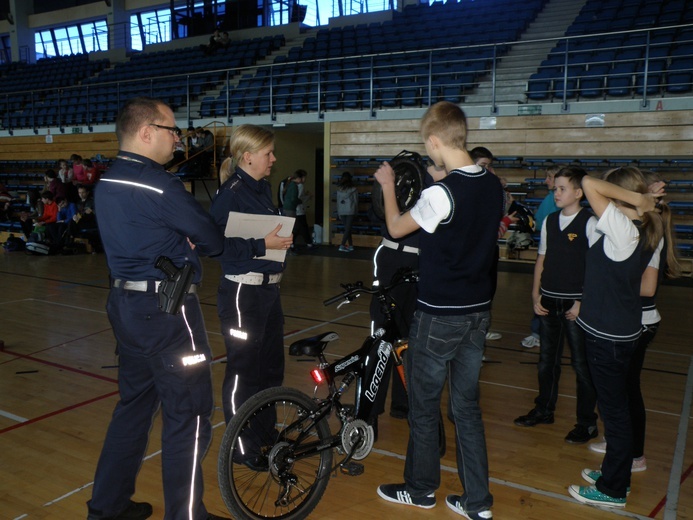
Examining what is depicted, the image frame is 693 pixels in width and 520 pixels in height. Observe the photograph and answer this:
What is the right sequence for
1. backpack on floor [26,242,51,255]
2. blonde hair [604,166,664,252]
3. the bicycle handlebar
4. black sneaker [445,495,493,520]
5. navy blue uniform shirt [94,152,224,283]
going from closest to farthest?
navy blue uniform shirt [94,152,224,283], black sneaker [445,495,493,520], blonde hair [604,166,664,252], the bicycle handlebar, backpack on floor [26,242,51,255]

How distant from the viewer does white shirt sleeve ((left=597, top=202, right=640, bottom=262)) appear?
8.54 ft

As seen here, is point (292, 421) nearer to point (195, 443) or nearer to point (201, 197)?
point (195, 443)

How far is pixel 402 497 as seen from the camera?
284cm

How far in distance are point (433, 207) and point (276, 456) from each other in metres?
1.19

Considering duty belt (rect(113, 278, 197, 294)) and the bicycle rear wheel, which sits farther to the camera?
the bicycle rear wheel

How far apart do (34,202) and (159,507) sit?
43.9 ft

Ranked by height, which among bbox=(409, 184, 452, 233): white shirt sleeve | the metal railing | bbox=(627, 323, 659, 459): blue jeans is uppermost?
the metal railing

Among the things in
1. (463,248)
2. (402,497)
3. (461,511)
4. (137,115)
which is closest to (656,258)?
(463,248)

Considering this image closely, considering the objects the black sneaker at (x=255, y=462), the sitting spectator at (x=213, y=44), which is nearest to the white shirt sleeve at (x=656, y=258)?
the black sneaker at (x=255, y=462)

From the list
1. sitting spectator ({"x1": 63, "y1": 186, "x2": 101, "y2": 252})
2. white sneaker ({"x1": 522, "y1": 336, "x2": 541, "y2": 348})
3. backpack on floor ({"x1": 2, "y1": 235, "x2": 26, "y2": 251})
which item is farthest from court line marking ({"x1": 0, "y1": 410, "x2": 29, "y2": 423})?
backpack on floor ({"x1": 2, "y1": 235, "x2": 26, "y2": 251})

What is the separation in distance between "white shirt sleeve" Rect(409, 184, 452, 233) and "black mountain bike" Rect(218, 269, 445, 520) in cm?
67

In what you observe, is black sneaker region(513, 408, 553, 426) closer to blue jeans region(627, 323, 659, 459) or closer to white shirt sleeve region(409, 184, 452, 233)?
blue jeans region(627, 323, 659, 459)

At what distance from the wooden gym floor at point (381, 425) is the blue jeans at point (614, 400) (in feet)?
0.59

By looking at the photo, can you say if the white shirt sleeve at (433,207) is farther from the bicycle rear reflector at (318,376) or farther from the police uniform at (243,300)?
the police uniform at (243,300)
